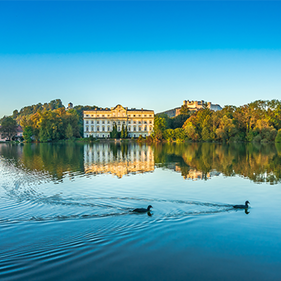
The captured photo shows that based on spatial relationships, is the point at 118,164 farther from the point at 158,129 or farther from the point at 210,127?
the point at 158,129

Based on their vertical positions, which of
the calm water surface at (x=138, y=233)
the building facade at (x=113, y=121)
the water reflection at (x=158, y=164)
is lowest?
the calm water surface at (x=138, y=233)

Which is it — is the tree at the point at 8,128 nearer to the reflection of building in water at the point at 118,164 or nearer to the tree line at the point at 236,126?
the tree line at the point at 236,126

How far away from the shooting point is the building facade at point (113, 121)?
294 ft

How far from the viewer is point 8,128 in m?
77.2

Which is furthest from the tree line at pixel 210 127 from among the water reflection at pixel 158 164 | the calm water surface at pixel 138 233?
the calm water surface at pixel 138 233

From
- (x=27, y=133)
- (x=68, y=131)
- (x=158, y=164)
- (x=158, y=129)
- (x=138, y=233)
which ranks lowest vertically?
(x=138, y=233)

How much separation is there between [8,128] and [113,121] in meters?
33.5

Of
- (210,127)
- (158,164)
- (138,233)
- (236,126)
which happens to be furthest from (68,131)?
(138,233)

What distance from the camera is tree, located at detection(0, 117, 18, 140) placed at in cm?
7650

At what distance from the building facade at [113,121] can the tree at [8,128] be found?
2281 cm

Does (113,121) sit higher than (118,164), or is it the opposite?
(113,121)

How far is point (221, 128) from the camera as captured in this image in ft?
204

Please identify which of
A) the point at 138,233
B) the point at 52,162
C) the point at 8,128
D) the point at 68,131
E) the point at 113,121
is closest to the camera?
the point at 138,233

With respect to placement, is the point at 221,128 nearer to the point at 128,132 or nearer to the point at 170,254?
the point at 128,132
